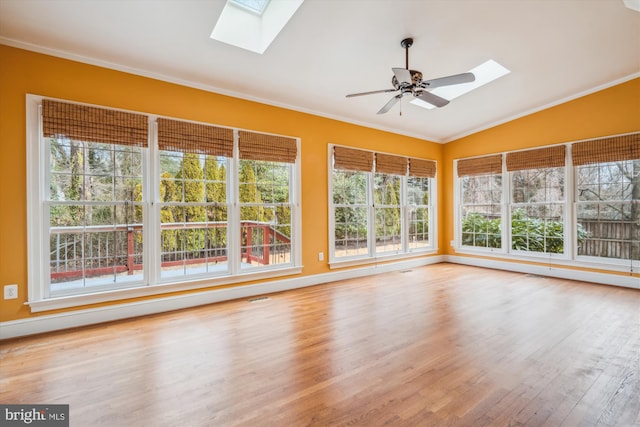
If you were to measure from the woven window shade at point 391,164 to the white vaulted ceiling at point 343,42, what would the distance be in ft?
4.16

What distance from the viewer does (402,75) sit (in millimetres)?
2732

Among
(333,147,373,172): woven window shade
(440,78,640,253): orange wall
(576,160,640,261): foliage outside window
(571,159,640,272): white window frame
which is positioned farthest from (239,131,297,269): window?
(576,160,640,261): foliage outside window

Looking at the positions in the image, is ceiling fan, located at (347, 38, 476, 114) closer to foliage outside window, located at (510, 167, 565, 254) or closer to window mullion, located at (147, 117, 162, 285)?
window mullion, located at (147, 117, 162, 285)

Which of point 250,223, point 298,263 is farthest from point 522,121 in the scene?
point 250,223

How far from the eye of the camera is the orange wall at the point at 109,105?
9.04 feet

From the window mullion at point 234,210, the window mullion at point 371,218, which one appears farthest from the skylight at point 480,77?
the window mullion at point 234,210

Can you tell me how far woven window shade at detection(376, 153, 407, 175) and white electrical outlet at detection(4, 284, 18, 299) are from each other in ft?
16.4

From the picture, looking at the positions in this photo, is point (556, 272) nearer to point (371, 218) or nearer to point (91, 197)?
point (371, 218)

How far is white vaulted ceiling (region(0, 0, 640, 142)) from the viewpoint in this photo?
8.65 feet

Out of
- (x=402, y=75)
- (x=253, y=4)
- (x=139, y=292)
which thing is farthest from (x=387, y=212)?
(x=139, y=292)

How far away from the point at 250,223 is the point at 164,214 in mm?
1089

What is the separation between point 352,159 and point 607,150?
3824 millimetres

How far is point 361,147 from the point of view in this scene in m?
5.31

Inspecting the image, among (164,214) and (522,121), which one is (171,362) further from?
(522,121)
